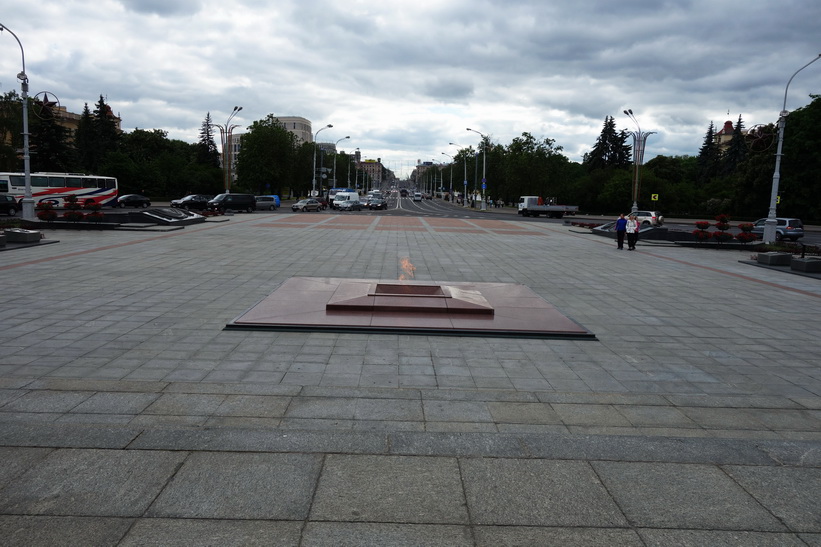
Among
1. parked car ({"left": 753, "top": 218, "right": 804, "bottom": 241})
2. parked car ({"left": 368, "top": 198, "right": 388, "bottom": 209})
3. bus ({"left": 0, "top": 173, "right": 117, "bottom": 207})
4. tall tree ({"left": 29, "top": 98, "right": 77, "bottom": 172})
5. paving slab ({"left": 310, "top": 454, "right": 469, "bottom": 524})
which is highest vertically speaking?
tall tree ({"left": 29, "top": 98, "right": 77, "bottom": 172})

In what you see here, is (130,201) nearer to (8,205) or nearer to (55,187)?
(55,187)

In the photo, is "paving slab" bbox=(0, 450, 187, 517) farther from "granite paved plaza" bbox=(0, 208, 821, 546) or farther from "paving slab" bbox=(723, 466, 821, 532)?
Result: "paving slab" bbox=(723, 466, 821, 532)

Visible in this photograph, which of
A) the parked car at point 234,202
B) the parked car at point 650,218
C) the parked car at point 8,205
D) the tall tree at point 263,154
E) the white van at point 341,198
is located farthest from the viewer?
the tall tree at point 263,154

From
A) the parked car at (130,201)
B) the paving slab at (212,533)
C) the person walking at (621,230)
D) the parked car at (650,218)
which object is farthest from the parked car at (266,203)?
the paving slab at (212,533)

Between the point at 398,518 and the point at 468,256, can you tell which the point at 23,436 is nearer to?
the point at 398,518

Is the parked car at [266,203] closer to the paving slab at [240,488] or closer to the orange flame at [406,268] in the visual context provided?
the orange flame at [406,268]

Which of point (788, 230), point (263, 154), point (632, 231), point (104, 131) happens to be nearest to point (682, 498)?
point (632, 231)

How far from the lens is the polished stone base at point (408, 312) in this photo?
830cm

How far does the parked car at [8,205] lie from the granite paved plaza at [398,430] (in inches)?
1280

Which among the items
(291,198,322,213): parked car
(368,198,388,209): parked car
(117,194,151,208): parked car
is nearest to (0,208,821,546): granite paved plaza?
(291,198,322,213): parked car

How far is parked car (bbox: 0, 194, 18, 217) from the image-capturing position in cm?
3628

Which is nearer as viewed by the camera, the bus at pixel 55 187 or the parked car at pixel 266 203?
the bus at pixel 55 187

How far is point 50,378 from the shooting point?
5898 millimetres

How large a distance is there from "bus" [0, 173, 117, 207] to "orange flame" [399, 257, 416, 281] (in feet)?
97.4
